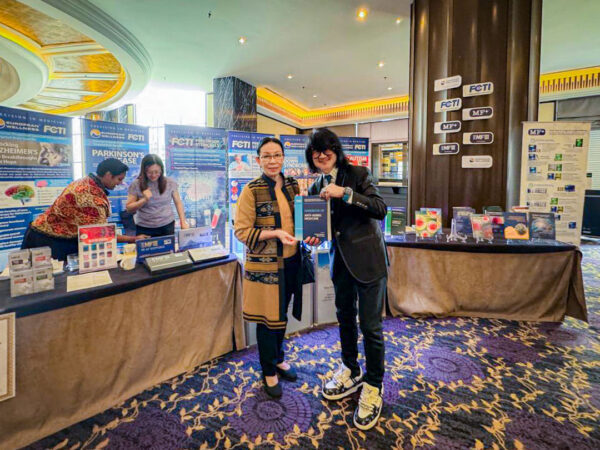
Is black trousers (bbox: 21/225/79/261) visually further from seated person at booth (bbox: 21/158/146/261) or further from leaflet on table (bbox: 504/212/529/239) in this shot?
leaflet on table (bbox: 504/212/529/239)

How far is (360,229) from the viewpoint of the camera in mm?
1618

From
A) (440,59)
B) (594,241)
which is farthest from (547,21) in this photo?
(594,241)

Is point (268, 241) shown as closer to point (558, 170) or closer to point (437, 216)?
point (437, 216)

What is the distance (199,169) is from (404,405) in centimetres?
355

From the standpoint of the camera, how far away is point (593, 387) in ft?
6.44

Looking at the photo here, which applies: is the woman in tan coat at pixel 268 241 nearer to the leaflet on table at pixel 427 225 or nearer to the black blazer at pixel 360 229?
the black blazer at pixel 360 229

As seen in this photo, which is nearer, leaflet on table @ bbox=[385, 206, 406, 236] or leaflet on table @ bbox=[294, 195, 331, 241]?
leaflet on table @ bbox=[294, 195, 331, 241]

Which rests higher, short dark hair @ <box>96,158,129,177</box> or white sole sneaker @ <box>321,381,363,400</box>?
short dark hair @ <box>96,158,129,177</box>

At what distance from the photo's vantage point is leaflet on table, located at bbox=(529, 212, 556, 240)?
9.29ft

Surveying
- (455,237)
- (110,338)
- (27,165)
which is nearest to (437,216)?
(455,237)

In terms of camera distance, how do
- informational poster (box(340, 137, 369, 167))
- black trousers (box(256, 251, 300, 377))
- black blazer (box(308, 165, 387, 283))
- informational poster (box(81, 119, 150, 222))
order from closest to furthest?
black blazer (box(308, 165, 387, 283)) → black trousers (box(256, 251, 300, 377)) → informational poster (box(81, 119, 150, 222)) → informational poster (box(340, 137, 369, 167))

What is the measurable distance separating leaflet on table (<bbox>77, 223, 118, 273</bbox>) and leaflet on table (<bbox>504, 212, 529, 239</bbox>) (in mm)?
3255

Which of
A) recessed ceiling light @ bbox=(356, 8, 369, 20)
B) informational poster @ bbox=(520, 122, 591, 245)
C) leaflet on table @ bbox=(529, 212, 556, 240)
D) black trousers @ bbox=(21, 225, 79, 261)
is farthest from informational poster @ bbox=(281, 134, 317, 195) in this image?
black trousers @ bbox=(21, 225, 79, 261)

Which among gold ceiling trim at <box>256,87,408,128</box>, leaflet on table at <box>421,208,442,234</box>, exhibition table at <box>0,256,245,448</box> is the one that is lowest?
exhibition table at <box>0,256,245,448</box>
